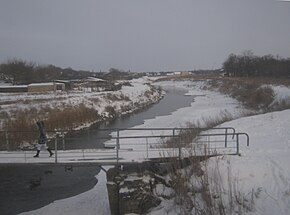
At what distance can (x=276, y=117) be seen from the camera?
18.6 meters

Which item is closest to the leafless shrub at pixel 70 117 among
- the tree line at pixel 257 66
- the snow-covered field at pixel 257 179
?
the snow-covered field at pixel 257 179

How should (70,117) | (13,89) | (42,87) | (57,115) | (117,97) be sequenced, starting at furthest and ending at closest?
(42,87) → (13,89) → (117,97) → (70,117) → (57,115)

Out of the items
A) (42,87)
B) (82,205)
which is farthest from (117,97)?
(82,205)

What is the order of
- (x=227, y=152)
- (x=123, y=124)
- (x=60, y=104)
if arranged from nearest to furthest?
(x=227, y=152) → (x=123, y=124) → (x=60, y=104)

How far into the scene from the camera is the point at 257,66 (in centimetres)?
7644

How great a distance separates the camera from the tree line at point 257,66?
6462cm

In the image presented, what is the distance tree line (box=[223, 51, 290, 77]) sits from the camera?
212 feet

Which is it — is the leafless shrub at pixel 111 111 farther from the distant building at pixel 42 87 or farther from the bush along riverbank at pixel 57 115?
the distant building at pixel 42 87

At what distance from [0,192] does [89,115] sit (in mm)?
16740

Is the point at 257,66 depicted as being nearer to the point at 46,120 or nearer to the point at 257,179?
the point at 46,120

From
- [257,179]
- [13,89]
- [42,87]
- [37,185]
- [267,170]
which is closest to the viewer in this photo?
[257,179]

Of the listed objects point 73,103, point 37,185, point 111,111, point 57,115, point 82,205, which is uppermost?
point 73,103

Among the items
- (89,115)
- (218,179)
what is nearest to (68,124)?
(89,115)

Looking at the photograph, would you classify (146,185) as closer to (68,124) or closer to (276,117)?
(276,117)
